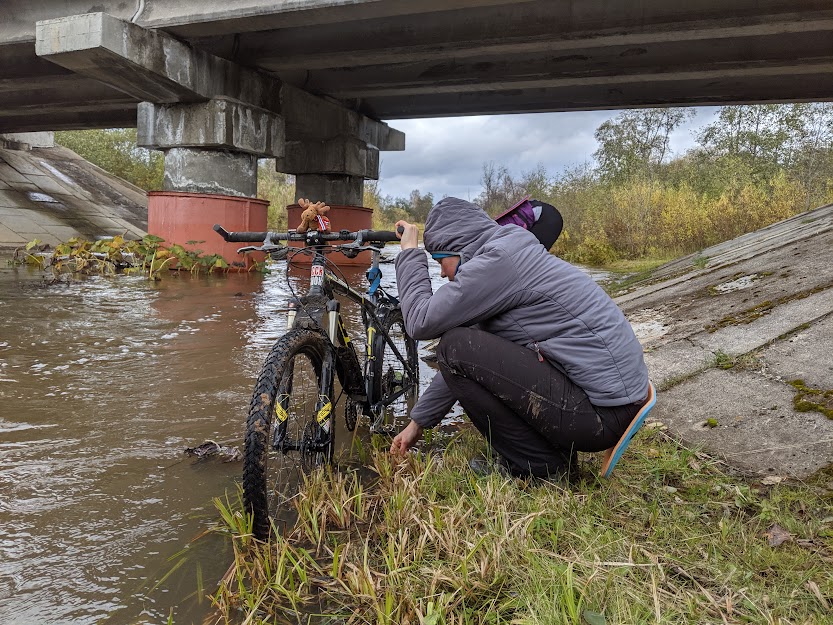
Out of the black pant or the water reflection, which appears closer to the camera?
the water reflection

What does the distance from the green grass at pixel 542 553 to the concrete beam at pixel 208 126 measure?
32.1 ft

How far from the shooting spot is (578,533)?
2.28 meters

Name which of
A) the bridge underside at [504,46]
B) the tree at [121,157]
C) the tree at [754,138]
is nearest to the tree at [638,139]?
the tree at [754,138]

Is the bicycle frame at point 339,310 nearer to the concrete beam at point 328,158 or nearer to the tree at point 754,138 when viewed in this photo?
the concrete beam at point 328,158

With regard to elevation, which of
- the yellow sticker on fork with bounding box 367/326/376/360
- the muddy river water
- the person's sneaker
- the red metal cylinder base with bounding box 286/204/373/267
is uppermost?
the red metal cylinder base with bounding box 286/204/373/267

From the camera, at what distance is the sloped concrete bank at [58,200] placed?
16.0 meters

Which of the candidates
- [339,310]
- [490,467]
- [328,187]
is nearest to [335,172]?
[328,187]

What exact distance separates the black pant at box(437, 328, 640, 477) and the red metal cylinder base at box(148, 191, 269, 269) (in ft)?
31.1

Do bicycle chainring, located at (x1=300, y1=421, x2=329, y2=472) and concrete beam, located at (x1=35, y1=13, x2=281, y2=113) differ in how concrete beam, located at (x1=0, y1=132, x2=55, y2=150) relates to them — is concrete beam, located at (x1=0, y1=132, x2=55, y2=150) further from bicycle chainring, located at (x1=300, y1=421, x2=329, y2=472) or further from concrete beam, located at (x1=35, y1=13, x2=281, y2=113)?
bicycle chainring, located at (x1=300, y1=421, x2=329, y2=472)

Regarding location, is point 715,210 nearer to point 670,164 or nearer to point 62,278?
point 670,164

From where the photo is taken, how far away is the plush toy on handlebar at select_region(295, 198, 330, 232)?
10.1 feet

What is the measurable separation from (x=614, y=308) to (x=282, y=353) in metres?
1.36

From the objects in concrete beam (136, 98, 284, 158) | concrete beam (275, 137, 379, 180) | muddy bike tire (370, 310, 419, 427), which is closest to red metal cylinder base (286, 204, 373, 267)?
concrete beam (275, 137, 379, 180)

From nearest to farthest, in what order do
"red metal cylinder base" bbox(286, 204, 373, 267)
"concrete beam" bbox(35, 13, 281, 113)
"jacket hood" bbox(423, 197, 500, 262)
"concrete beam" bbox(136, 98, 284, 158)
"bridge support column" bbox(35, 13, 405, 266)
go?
"jacket hood" bbox(423, 197, 500, 262) < "concrete beam" bbox(35, 13, 281, 113) < "bridge support column" bbox(35, 13, 405, 266) < "concrete beam" bbox(136, 98, 284, 158) < "red metal cylinder base" bbox(286, 204, 373, 267)
